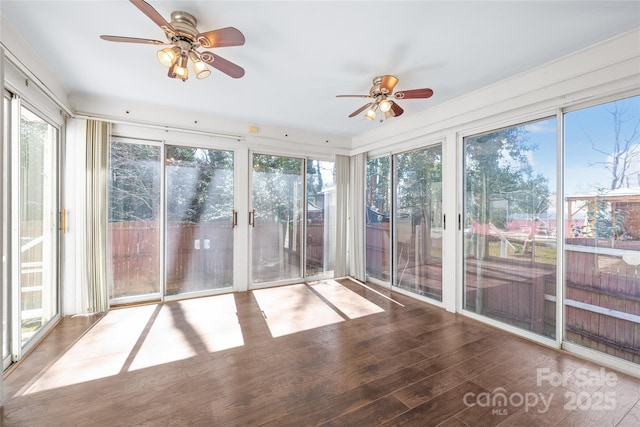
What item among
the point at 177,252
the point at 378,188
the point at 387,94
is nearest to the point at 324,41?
the point at 387,94

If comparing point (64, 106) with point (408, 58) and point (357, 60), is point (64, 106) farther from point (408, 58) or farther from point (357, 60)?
point (408, 58)

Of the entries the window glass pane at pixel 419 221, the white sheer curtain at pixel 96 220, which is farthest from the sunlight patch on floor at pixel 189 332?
the window glass pane at pixel 419 221

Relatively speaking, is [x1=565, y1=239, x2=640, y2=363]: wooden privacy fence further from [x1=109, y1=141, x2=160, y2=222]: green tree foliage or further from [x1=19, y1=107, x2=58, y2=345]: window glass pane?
[x1=19, y1=107, x2=58, y2=345]: window glass pane

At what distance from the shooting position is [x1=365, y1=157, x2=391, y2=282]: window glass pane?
15.1ft

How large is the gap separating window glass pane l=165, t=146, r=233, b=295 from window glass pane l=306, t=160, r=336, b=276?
1.40 metres

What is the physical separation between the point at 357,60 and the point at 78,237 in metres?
3.71

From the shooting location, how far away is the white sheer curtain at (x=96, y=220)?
3285mm

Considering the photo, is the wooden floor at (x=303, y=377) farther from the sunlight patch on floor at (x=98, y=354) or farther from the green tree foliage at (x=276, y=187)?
the green tree foliage at (x=276, y=187)

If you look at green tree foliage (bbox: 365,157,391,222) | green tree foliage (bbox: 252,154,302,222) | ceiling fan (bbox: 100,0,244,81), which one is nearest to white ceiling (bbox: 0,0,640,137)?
ceiling fan (bbox: 100,0,244,81)

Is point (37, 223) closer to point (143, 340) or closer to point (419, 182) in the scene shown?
point (143, 340)

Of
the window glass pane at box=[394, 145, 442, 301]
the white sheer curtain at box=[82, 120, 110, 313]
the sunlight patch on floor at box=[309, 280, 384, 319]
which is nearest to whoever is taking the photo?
the white sheer curtain at box=[82, 120, 110, 313]

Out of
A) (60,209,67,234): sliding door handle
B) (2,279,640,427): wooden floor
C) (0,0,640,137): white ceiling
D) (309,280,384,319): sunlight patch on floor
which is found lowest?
(2,279,640,427): wooden floor

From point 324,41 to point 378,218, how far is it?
3.14 meters

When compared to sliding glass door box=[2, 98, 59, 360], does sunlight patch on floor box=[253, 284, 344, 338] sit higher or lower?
lower
